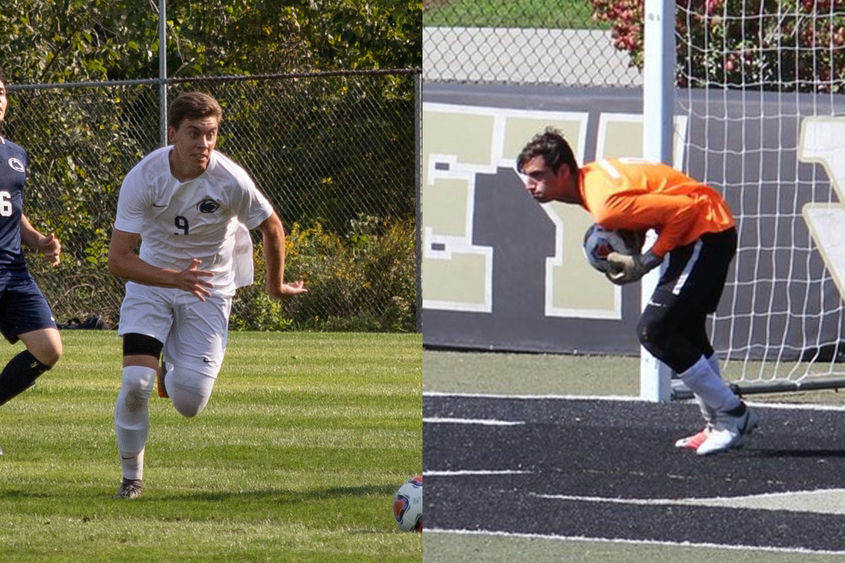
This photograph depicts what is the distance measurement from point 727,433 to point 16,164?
6.76 feet

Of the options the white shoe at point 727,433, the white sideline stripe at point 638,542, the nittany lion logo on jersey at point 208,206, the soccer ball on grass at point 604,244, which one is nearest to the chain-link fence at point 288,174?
the white shoe at point 727,433

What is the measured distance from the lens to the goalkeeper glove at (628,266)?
293cm

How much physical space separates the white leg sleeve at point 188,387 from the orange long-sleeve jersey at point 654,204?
97 cm

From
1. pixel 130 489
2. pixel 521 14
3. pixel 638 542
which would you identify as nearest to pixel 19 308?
pixel 130 489

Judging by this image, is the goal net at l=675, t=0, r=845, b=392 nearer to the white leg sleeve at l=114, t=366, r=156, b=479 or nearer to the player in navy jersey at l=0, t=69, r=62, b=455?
the player in navy jersey at l=0, t=69, r=62, b=455

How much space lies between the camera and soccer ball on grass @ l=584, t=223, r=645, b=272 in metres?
3.16

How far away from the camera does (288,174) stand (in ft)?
27.9

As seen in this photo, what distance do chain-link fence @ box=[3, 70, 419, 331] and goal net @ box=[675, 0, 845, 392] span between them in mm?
2437

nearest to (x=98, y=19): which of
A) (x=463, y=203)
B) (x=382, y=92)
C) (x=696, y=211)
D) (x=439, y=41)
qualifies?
(x=382, y=92)

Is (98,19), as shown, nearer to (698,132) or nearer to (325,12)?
(325,12)

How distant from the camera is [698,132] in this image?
5.34 meters

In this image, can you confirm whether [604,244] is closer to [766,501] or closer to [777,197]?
[766,501]

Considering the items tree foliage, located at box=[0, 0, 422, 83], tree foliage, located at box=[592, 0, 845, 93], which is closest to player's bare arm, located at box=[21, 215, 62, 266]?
tree foliage, located at box=[592, 0, 845, 93]

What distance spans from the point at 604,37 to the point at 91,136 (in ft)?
9.99
